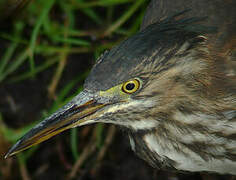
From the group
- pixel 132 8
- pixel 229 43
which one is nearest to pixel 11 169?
pixel 132 8

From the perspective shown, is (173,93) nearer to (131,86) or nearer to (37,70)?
(131,86)

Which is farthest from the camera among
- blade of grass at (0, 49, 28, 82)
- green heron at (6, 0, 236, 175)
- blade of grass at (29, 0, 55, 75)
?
blade of grass at (0, 49, 28, 82)

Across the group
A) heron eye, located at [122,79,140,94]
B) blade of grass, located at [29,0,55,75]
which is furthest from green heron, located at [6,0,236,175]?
blade of grass, located at [29,0,55,75]

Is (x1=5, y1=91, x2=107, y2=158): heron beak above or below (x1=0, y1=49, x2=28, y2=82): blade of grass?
below

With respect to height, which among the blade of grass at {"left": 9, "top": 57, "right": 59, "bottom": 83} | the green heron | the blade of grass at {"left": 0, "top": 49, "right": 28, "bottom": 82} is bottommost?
the green heron

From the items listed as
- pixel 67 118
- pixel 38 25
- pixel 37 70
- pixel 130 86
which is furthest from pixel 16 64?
pixel 130 86

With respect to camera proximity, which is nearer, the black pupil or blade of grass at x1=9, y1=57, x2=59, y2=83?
the black pupil

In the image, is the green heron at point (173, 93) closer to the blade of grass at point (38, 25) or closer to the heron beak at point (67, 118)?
the heron beak at point (67, 118)

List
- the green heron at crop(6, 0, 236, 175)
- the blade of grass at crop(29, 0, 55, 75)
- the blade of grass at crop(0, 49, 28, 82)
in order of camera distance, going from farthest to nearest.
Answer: the blade of grass at crop(0, 49, 28, 82), the blade of grass at crop(29, 0, 55, 75), the green heron at crop(6, 0, 236, 175)

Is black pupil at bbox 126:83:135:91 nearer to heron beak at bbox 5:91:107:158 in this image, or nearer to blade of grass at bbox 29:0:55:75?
heron beak at bbox 5:91:107:158
